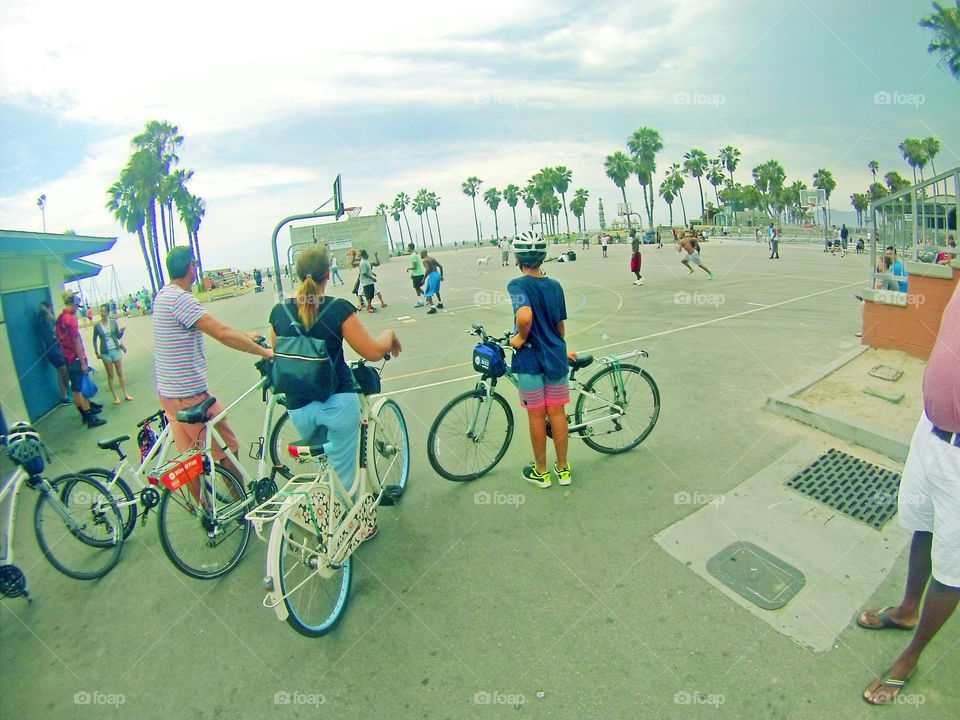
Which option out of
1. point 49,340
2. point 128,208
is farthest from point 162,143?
point 49,340

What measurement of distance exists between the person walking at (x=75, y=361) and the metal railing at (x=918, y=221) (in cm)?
1141

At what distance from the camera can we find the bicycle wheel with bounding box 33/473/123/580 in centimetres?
376

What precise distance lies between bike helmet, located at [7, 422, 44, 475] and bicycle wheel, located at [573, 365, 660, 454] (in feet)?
13.4

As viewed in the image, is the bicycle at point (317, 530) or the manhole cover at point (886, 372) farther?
the manhole cover at point (886, 372)

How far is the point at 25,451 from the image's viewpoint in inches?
140

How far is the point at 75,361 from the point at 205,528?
579 cm

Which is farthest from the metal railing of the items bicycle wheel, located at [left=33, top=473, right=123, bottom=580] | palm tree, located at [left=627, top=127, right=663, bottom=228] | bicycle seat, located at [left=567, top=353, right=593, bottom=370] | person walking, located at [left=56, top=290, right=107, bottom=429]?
palm tree, located at [left=627, top=127, right=663, bottom=228]

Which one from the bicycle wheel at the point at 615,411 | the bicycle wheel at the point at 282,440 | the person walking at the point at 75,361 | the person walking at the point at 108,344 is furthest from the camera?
the person walking at the point at 108,344

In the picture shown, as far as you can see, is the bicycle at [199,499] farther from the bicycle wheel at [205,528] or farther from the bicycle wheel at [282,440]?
the bicycle wheel at [282,440]

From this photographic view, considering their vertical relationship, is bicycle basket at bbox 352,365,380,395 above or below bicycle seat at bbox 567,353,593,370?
above

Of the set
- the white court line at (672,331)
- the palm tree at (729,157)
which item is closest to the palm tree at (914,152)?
the palm tree at (729,157)

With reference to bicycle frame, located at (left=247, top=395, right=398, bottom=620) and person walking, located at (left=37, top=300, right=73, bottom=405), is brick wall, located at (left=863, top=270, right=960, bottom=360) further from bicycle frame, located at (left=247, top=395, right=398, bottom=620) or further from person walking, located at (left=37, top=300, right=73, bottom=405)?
person walking, located at (left=37, top=300, right=73, bottom=405)

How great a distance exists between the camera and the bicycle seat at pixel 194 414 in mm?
3674

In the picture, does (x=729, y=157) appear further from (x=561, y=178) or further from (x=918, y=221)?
(x=918, y=221)
